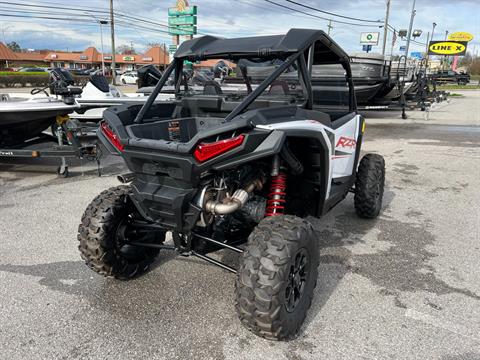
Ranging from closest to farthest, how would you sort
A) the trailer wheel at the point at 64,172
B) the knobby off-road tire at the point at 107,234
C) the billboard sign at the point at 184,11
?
the knobby off-road tire at the point at 107,234 → the trailer wheel at the point at 64,172 → the billboard sign at the point at 184,11

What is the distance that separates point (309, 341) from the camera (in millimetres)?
2586

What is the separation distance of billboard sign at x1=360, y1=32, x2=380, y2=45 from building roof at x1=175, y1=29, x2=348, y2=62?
4261cm

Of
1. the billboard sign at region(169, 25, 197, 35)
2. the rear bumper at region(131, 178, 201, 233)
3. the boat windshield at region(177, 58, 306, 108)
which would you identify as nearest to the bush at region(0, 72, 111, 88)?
the billboard sign at region(169, 25, 197, 35)

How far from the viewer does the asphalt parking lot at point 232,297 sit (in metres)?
2.52

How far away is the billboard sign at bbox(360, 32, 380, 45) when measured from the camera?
42.0m

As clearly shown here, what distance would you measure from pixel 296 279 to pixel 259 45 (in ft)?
5.47

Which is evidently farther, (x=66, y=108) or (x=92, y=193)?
(x=66, y=108)

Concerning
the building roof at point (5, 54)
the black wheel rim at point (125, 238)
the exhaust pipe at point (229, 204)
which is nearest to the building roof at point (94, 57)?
the building roof at point (5, 54)

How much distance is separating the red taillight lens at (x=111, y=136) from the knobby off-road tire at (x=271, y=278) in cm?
102

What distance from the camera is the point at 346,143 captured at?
377 cm

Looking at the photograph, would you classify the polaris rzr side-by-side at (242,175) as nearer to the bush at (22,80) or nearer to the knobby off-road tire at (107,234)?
the knobby off-road tire at (107,234)

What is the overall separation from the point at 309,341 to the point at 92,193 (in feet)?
13.4

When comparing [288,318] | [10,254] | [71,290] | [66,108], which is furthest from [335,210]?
[66,108]

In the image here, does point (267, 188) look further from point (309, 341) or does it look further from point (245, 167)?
point (309, 341)
